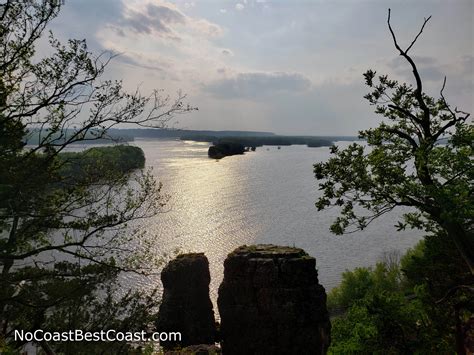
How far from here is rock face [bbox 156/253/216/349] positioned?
111 ft

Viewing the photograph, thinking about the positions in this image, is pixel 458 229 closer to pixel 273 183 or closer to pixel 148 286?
pixel 148 286

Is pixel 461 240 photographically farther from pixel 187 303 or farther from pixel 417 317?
pixel 187 303

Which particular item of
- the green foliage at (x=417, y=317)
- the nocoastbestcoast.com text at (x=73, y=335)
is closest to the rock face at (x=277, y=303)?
the green foliage at (x=417, y=317)

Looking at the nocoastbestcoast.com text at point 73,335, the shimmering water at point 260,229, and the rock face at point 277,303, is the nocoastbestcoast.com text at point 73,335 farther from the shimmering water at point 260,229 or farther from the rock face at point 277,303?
the shimmering water at point 260,229

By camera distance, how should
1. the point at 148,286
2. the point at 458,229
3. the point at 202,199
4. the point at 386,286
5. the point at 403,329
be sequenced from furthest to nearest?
the point at 202,199 < the point at 386,286 < the point at 148,286 < the point at 403,329 < the point at 458,229

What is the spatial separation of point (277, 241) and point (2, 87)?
4782cm

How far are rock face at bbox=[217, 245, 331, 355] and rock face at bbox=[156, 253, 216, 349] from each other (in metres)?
6.68

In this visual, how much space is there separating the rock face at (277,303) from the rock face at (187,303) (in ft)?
21.9

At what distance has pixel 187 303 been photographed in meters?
34.3

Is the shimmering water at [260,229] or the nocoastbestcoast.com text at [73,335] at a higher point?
the nocoastbestcoast.com text at [73,335]

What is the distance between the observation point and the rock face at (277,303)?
85.8ft

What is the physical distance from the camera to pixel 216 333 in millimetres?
35094

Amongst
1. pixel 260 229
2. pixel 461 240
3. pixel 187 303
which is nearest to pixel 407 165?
pixel 461 240

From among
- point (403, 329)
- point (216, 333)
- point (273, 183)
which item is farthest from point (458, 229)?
point (273, 183)
